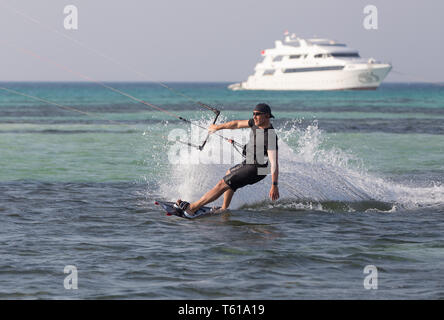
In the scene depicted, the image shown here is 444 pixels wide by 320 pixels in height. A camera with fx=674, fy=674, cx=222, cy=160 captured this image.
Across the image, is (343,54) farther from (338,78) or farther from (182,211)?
(182,211)

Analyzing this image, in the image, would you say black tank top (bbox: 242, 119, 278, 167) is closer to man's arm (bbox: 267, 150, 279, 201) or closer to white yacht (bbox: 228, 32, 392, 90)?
man's arm (bbox: 267, 150, 279, 201)

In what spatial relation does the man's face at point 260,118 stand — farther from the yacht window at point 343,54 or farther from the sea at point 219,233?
the yacht window at point 343,54

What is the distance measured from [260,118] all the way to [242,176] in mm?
992

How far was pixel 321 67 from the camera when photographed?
373 ft

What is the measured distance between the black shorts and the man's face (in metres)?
0.72

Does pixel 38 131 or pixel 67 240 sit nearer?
pixel 67 240

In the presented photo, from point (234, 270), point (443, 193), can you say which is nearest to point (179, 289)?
point (234, 270)

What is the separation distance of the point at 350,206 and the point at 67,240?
209 inches

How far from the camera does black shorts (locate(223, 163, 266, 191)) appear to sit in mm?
10547

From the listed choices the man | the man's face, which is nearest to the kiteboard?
the man

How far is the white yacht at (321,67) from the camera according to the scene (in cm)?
11075

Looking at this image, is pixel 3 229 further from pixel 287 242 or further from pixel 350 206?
pixel 350 206

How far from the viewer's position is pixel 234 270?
312 inches

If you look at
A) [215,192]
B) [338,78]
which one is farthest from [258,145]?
[338,78]
